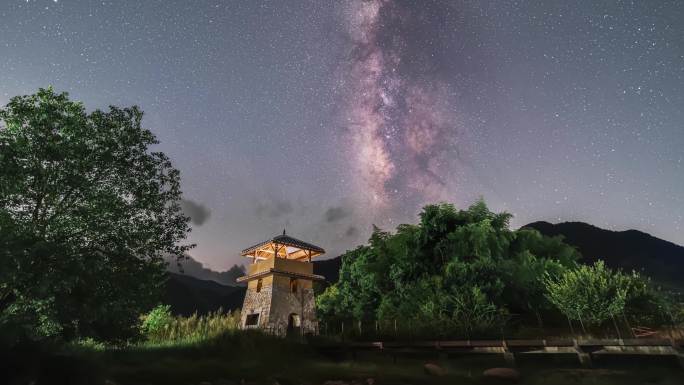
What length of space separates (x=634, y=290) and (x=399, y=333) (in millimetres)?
11648

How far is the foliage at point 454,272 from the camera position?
18.9m

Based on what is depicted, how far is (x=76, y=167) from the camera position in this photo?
10781mm

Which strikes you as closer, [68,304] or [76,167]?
[68,304]

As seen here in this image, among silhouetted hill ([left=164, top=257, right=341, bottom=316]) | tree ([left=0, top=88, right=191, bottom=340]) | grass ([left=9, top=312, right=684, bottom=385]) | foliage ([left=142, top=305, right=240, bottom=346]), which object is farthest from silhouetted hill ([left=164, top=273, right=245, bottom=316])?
tree ([left=0, top=88, right=191, bottom=340])

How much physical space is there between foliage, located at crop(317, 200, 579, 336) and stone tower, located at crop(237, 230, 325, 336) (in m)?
5.09

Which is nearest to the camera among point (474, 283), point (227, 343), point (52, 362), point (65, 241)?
point (52, 362)

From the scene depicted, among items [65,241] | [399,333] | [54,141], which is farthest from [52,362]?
[399,333]

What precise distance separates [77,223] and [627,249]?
14158 cm

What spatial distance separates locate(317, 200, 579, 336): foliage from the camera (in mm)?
18875

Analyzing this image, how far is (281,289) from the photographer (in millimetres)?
23312

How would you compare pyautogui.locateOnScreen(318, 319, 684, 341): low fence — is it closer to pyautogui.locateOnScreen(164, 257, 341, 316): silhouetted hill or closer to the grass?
the grass

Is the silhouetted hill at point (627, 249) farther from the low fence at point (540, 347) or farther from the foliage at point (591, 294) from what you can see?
the low fence at point (540, 347)

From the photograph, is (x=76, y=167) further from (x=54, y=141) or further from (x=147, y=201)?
(x=147, y=201)

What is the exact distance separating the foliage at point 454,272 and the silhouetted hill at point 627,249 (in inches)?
3501
